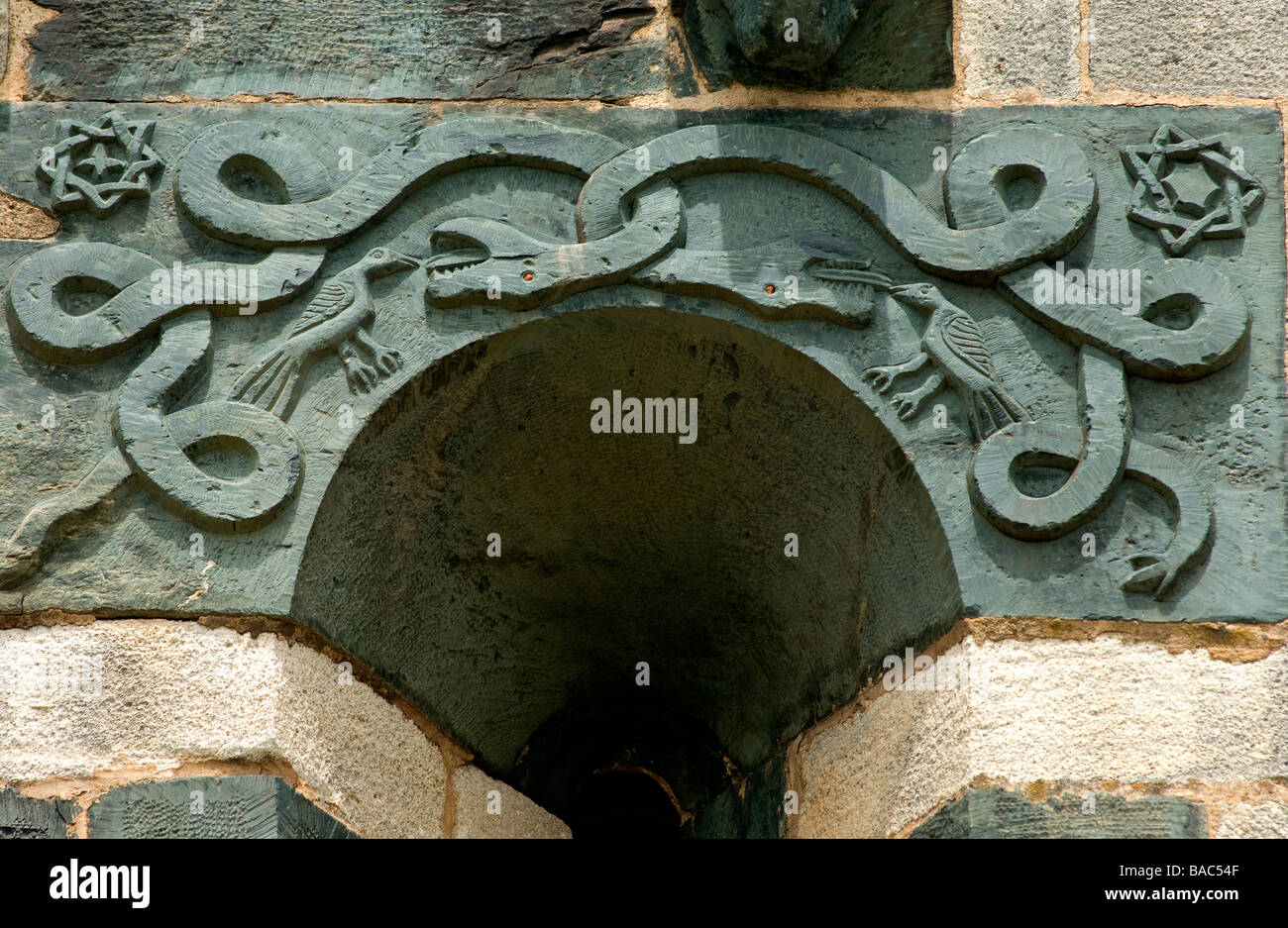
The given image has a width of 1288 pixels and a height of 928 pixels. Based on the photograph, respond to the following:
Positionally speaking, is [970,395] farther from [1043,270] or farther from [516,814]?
[516,814]

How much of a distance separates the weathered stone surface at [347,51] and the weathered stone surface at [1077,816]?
1366mm

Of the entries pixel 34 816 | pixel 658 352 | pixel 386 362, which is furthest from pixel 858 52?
pixel 34 816

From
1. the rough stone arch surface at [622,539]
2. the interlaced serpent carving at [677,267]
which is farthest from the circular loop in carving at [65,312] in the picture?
the rough stone arch surface at [622,539]

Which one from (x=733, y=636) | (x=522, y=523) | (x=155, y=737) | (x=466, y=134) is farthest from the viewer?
(x=733, y=636)

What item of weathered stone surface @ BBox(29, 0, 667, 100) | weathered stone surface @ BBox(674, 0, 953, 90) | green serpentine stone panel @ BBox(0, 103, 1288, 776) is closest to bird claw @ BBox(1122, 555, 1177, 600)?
green serpentine stone panel @ BBox(0, 103, 1288, 776)

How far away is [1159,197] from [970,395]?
51 cm

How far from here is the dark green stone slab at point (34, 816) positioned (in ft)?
8.70

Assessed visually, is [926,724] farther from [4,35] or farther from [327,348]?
[4,35]

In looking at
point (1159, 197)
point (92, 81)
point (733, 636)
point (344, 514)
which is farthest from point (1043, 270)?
point (92, 81)

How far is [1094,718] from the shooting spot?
2.72 metres

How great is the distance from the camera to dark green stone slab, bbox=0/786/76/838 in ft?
8.70

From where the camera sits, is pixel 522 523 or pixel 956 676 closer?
pixel 956 676

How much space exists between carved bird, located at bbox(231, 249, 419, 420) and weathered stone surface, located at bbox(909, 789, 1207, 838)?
116 centimetres

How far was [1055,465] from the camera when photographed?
9.48ft
